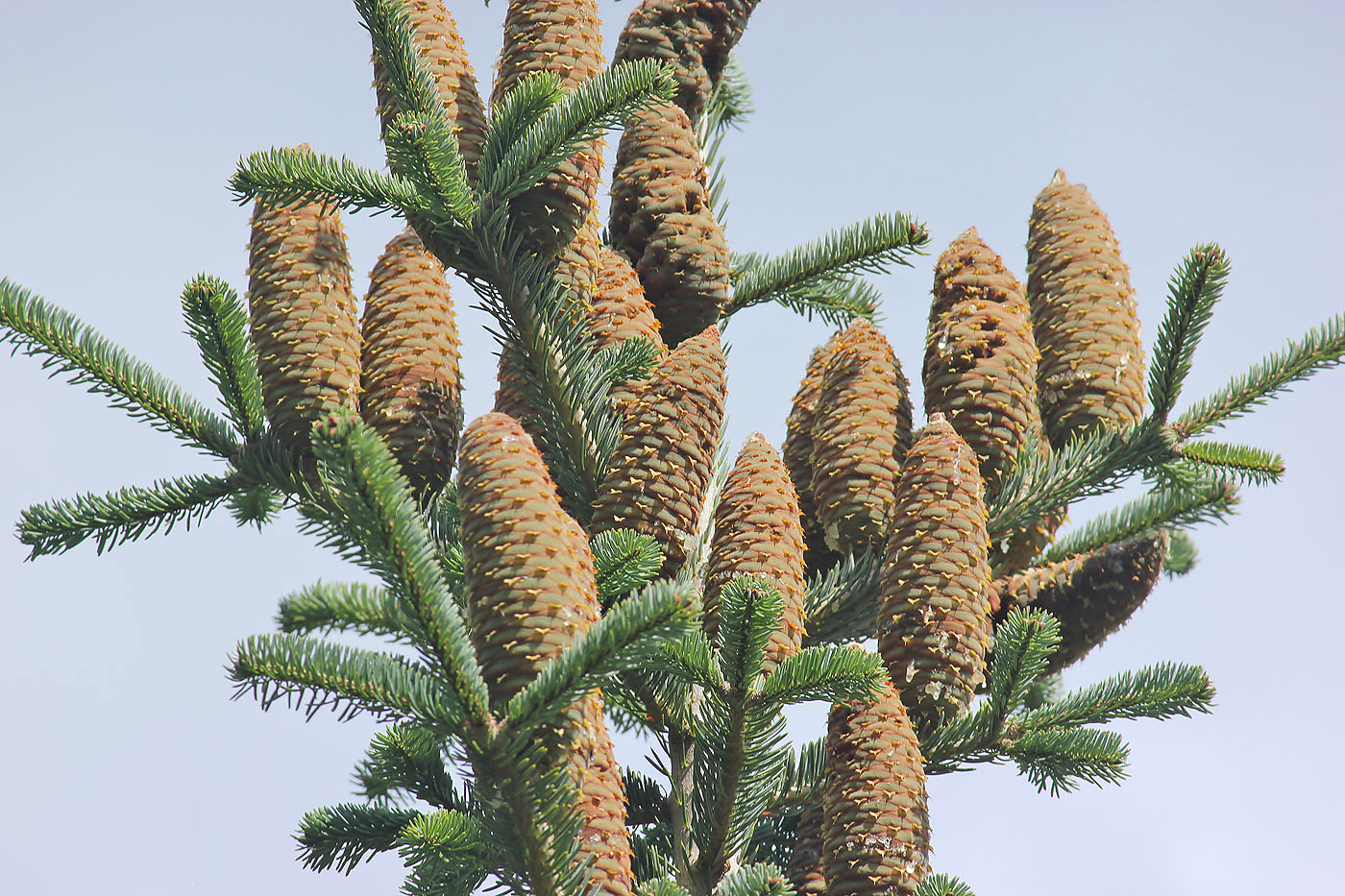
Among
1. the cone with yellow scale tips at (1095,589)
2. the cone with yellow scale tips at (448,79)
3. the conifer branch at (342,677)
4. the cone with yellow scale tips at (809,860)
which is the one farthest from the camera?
the cone with yellow scale tips at (1095,589)

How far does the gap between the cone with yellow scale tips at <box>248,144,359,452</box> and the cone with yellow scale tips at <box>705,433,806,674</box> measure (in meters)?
0.78

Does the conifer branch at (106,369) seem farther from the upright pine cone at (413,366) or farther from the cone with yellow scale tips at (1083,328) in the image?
the cone with yellow scale tips at (1083,328)

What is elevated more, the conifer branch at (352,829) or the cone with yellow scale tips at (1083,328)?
the cone with yellow scale tips at (1083,328)

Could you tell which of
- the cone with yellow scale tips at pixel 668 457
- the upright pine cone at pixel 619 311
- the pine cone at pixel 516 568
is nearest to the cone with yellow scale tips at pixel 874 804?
the cone with yellow scale tips at pixel 668 457

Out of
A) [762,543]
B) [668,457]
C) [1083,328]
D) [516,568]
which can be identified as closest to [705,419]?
[668,457]

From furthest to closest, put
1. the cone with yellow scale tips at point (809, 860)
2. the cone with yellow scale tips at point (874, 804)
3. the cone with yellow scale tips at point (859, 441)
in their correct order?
the cone with yellow scale tips at point (859, 441), the cone with yellow scale tips at point (809, 860), the cone with yellow scale tips at point (874, 804)

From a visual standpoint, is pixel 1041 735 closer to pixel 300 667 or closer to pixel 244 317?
pixel 300 667

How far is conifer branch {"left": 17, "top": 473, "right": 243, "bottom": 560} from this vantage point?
2473 mm

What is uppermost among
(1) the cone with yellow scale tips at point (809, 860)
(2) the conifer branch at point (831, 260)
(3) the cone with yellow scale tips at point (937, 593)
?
(2) the conifer branch at point (831, 260)

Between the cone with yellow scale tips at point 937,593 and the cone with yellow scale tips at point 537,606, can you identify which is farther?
the cone with yellow scale tips at point 937,593

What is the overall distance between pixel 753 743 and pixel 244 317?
129 cm

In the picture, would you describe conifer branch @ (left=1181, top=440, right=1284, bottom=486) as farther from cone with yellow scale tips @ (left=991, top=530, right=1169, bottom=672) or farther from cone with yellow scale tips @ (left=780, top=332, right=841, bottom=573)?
cone with yellow scale tips @ (left=780, top=332, right=841, bottom=573)

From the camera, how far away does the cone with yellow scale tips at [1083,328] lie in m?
2.96

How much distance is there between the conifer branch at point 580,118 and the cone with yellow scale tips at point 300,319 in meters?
0.42
